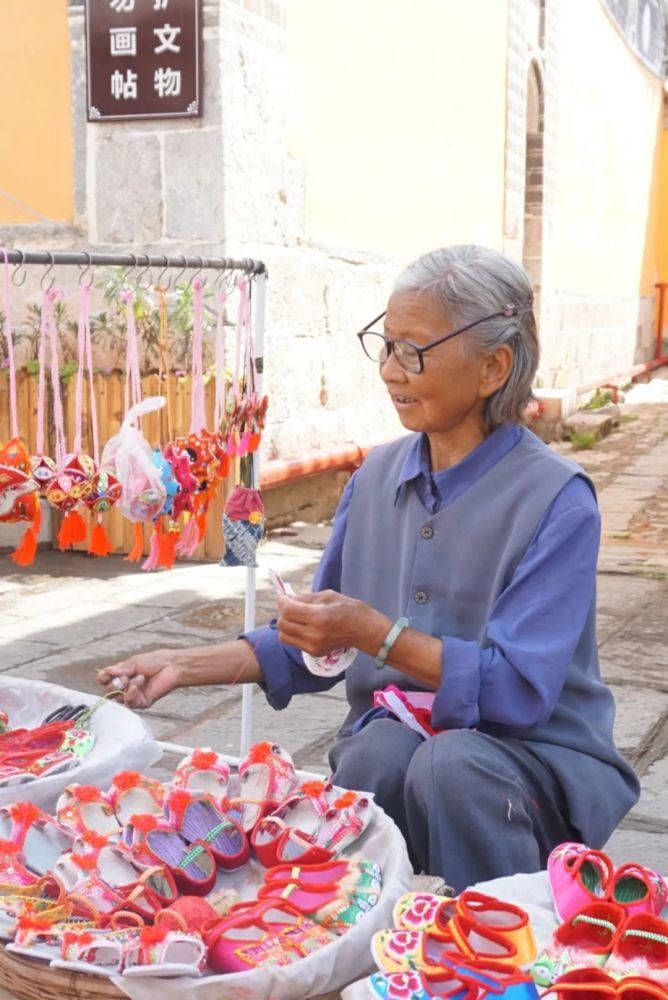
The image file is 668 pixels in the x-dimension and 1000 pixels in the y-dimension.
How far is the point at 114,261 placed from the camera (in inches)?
109

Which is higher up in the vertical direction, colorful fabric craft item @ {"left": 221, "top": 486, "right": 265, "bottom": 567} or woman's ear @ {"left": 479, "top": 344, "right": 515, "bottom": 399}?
woman's ear @ {"left": 479, "top": 344, "right": 515, "bottom": 399}

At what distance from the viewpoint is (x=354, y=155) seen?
280 inches

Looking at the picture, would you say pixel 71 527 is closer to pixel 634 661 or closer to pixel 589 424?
pixel 634 661

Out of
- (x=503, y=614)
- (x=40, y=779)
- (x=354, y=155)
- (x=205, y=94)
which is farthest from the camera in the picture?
(x=354, y=155)

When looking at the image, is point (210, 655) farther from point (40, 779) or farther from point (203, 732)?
point (203, 732)

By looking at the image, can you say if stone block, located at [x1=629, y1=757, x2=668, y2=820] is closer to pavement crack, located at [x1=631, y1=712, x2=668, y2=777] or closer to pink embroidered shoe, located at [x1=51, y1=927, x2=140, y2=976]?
pavement crack, located at [x1=631, y1=712, x2=668, y2=777]

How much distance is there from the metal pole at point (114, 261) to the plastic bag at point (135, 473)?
31cm

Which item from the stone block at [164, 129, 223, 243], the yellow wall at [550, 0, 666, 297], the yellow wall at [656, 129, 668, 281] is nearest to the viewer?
the stone block at [164, 129, 223, 243]

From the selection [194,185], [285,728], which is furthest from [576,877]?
[194,185]

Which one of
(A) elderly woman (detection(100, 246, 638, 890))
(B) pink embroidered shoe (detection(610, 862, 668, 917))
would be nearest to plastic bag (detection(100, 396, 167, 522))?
(A) elderly woman (detection(100, 246, 638, 890))

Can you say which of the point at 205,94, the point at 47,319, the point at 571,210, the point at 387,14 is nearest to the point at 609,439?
the point at 571,210

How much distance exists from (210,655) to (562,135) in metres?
10.8

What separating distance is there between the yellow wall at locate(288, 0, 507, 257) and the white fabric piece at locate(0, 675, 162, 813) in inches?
163

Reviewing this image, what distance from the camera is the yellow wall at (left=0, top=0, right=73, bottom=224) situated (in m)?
5.88
